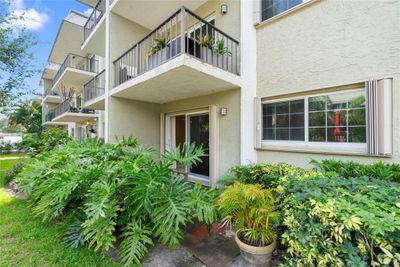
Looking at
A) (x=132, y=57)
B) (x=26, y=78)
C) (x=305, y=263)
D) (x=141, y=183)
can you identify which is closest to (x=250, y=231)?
(x=305, y=263)

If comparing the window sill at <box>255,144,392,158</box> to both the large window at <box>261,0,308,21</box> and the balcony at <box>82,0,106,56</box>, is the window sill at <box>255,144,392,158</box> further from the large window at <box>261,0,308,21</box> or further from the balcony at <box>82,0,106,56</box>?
the balcony at <box>82,0,106,56</box>

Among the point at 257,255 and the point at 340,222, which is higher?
the point at 340,222

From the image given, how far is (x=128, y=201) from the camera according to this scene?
3143 millimetres

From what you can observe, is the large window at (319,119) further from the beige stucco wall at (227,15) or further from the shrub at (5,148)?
the shrub at (5,148)

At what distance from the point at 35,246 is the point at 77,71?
11.5m

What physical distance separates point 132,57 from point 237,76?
4.15m

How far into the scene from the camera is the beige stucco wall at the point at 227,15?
19.8 feet

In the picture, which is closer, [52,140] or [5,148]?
[52,140]

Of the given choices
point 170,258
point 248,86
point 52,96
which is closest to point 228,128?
point 248,86

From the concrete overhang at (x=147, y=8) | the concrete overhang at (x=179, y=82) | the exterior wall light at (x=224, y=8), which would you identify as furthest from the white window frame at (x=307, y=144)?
the concrete overhang at (x=147, y=8)

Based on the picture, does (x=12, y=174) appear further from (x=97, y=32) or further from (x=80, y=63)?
(x=80, y=63)

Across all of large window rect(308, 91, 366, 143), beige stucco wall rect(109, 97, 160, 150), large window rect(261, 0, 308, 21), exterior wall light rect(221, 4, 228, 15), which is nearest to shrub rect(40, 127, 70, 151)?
beige stucco wall rect(109, 97, 160, 150)

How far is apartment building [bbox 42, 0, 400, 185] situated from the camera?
3916 millimetres

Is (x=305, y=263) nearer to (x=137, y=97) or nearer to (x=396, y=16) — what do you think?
(x=396, y=16)
